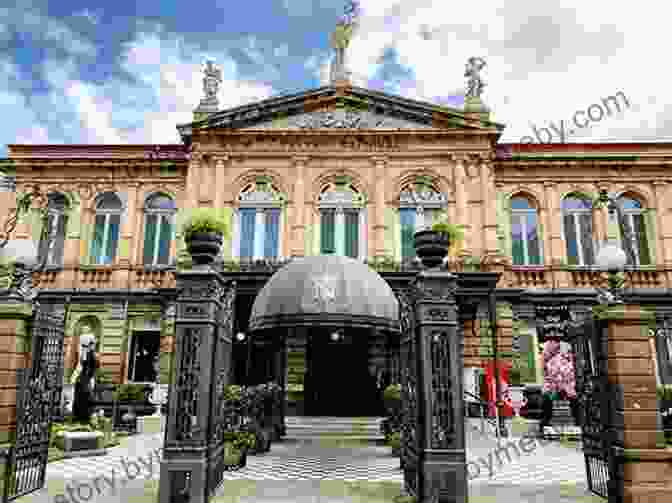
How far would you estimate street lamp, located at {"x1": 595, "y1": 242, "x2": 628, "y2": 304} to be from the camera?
705 centimetres

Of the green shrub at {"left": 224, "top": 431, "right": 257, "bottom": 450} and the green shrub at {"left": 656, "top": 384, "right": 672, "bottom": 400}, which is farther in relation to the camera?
the green shrub at {"left": 656, "top": 384, "right": 672, "bottom": 400}

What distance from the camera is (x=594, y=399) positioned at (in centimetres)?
713

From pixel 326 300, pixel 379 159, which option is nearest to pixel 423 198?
pixel 379 159

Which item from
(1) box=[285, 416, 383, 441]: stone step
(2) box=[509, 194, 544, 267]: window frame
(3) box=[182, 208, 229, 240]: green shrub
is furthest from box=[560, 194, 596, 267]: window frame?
(3) box=[182, 208, 229, 240]: green shrub

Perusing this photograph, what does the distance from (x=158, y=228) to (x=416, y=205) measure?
10.3 meters

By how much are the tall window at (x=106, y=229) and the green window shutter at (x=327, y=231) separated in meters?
8.25

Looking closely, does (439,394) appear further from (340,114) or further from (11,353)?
(340,114)

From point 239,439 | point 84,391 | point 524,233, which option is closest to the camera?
point 239,439

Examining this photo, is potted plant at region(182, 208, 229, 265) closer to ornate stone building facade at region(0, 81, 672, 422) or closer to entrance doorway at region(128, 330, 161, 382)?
ornate stone building facade at region(0, 81, 672, 422)

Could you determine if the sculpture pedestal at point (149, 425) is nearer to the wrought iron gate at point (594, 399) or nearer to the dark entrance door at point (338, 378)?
the dark entrance door at point (338, 378)

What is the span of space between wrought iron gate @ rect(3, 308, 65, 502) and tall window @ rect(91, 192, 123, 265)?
45.0ft

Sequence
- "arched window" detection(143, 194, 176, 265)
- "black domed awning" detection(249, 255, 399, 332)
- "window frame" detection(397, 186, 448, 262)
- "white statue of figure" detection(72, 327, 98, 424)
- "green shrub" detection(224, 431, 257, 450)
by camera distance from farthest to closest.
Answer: "arched window" detection(143, 194, 176, 265) < "window frame" detection(397, 186, 448, 262) < "white statue of figure" detection(72, 327, 98, 424) < "black domed awning" detection(249, 255, 399, 332) < "green shrub" detection(224, 431, 257, 450)

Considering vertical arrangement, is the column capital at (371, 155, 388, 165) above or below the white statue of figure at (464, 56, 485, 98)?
below

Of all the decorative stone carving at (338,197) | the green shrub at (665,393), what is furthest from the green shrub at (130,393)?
the green shrub at (665,393)
